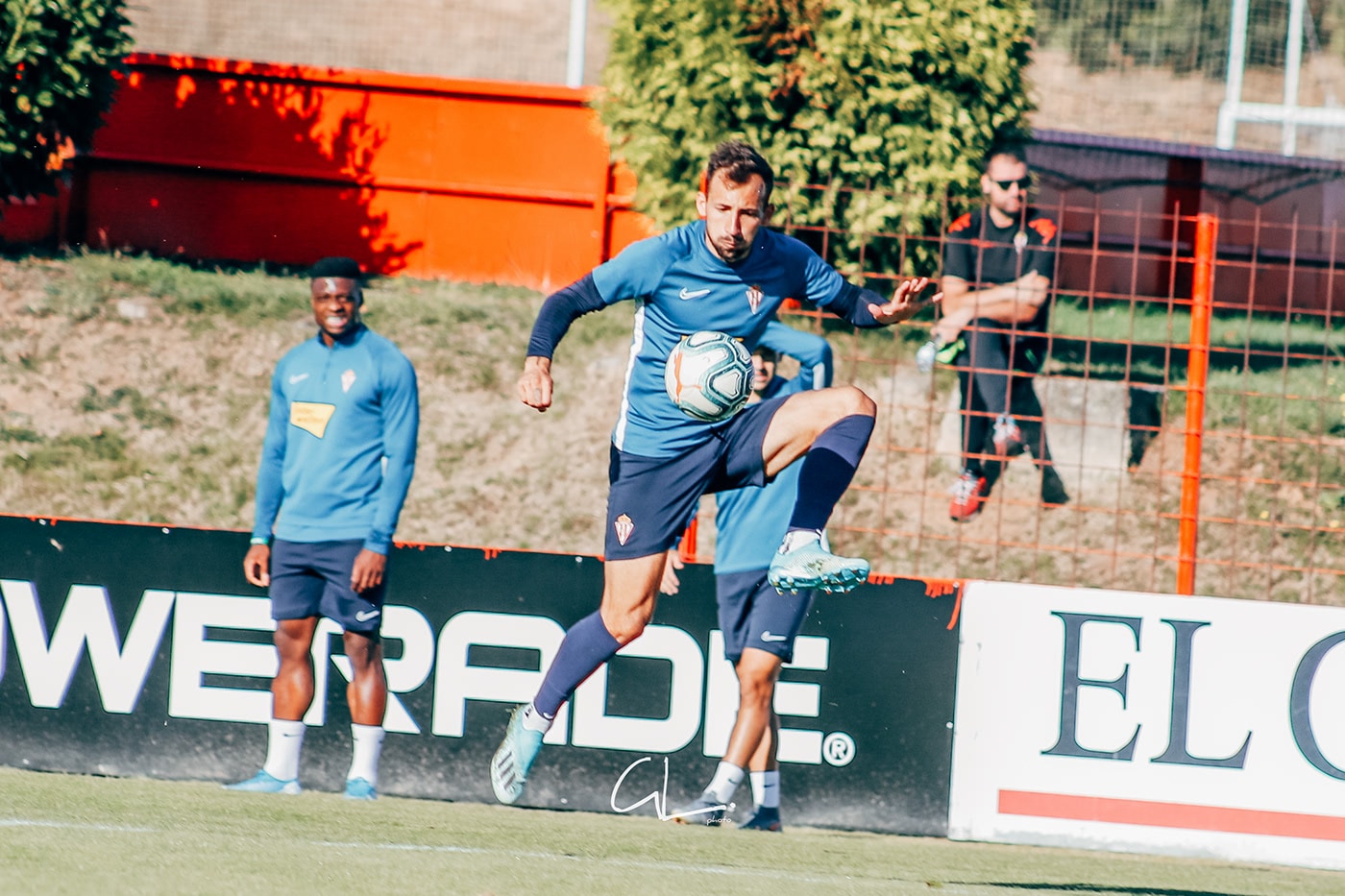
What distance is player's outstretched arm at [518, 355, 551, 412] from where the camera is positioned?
505cm

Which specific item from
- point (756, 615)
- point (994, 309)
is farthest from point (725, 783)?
point (994, 309)

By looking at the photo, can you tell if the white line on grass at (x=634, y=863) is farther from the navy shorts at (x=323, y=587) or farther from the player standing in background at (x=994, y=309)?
the player standing in background at (x=994, y=309)

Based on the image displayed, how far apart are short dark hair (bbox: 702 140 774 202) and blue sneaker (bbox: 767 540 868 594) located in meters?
1.25

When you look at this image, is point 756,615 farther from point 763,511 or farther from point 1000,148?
point 1000,148

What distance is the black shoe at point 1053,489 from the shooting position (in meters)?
9.70

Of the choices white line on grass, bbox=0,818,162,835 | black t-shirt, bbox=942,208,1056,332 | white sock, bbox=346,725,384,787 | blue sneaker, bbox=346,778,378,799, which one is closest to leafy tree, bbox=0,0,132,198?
white sock, bbox=346,725,384,787

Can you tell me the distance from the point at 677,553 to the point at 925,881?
6.86 feet

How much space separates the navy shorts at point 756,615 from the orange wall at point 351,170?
6.33 meters

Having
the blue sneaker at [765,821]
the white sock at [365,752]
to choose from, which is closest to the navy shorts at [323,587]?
the white sock at [365,752]

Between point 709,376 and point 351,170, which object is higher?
point 351,170

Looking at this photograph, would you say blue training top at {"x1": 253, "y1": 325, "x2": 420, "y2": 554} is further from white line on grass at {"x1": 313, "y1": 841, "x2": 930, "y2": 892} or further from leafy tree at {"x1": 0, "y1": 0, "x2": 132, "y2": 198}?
leafy tree at {"x1": 0, "y1": 0, "x2": 132, "y2": 198}

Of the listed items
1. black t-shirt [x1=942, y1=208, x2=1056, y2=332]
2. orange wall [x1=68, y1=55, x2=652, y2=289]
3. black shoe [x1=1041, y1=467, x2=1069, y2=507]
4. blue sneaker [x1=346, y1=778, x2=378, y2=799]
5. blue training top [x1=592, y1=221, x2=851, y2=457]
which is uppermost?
orange wall [x1=68, y1=55, x2=652, y2=289]

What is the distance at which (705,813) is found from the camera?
6754 millimetres

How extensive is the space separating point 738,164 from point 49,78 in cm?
746
